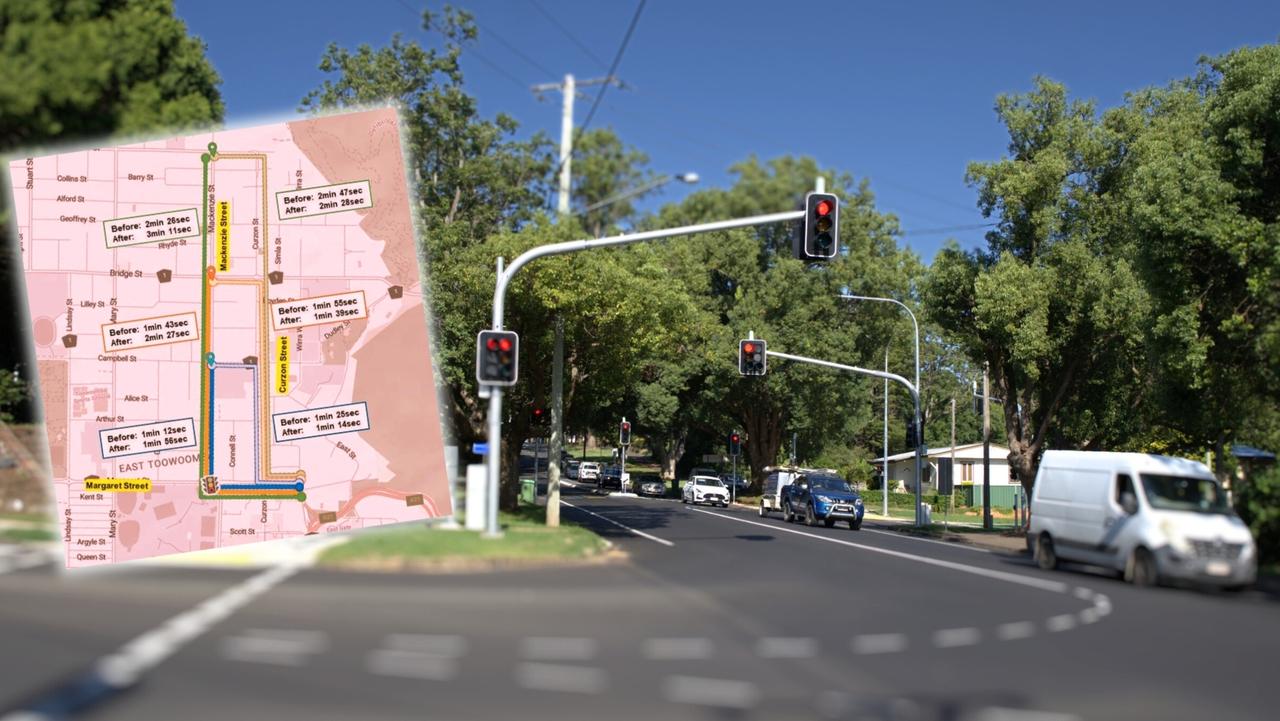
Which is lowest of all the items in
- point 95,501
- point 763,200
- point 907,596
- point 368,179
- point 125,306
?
point 907,596

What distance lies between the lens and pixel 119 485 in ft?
48.7

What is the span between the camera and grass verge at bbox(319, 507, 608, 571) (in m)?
15.5

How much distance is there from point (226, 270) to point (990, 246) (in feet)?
86.6

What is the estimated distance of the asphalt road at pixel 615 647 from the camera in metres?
7.90

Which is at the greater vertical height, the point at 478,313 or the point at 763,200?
the point at 763,200

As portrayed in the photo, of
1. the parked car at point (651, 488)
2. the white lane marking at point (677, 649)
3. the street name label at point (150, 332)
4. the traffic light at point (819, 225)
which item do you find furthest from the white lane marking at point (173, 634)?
the parked car at point (651, 488)

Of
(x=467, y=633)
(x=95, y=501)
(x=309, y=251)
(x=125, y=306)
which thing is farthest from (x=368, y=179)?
(x=467, y=633)

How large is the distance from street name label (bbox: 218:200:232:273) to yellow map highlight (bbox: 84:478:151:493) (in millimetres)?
3185

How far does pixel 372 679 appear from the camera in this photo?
836cm

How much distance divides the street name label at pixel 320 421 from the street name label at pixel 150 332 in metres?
1.74

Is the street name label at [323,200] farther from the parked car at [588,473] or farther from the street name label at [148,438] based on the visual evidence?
the parked car at [588,473]

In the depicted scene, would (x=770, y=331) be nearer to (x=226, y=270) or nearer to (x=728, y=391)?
(x=728, y=391)
